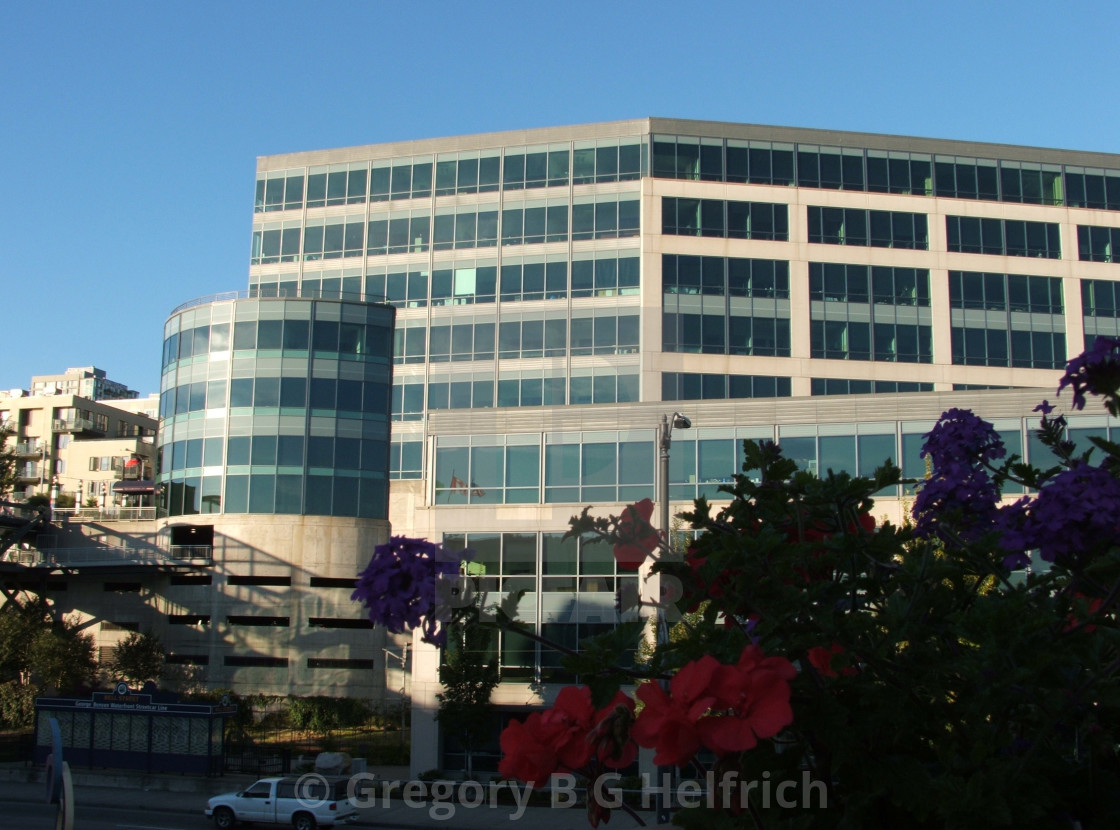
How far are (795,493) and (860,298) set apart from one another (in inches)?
1887

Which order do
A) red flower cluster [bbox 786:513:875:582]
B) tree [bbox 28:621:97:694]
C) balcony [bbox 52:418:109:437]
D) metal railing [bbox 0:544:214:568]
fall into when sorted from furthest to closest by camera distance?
balcony [bbox 52:418:109:437], metal railing [bbox 0:544:214:568], tree [bbox 28:621:97:694], red flower cluster [bbox 786:513:875:582]

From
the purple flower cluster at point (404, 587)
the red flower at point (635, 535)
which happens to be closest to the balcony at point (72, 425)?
the red flower at point (635, 535)

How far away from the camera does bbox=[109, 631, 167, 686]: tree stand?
2002 inches

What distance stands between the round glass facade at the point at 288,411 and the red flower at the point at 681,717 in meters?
50.8

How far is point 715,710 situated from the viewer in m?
3.29

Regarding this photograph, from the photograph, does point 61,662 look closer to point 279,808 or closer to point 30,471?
point 279,808

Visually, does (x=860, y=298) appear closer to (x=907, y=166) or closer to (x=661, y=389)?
(x=907, y=166)

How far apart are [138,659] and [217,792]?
19.2m

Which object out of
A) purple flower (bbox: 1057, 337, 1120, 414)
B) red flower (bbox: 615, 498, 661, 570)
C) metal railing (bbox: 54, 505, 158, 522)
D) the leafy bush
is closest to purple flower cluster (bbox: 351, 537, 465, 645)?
red flower (bbox: 615, 498, 661, 570)

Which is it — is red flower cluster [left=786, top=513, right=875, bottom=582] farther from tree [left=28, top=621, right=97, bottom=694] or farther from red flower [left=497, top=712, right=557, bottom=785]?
tree [left=28, top=621, right=97, bottom=694]

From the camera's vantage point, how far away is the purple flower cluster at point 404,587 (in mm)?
4406

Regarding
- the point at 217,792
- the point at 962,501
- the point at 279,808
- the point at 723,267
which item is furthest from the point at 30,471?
the point at 962,501

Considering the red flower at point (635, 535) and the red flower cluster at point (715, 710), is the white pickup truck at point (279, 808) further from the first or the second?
the red flower cluster at point (715, 710)

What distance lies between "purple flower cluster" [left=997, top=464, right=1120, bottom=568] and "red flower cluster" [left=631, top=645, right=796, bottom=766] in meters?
2.22
